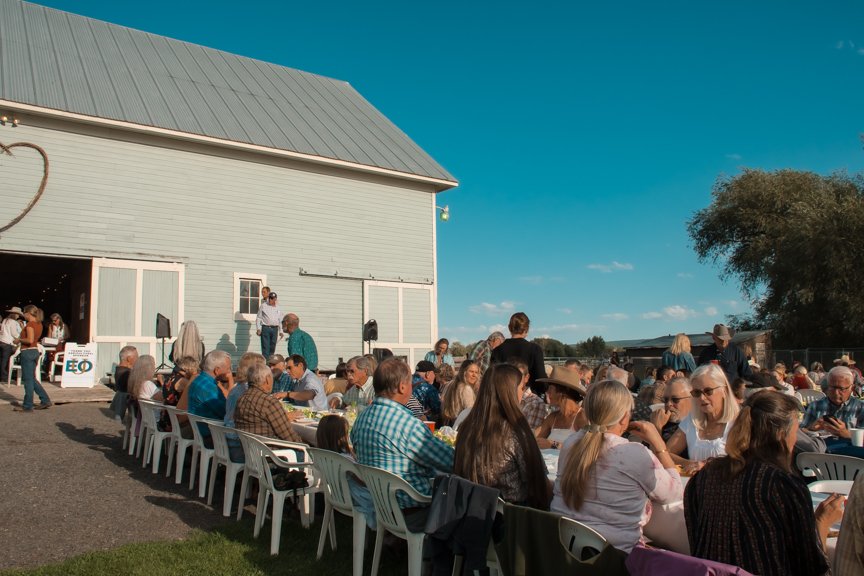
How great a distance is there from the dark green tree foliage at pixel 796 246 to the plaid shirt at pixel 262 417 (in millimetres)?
26795

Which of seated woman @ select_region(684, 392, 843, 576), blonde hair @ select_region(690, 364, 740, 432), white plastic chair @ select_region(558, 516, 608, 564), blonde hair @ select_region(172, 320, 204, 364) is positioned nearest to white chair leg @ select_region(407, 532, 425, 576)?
white plastic chair @ select_region(558, 516, 608, 564)

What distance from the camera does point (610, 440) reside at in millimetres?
3232

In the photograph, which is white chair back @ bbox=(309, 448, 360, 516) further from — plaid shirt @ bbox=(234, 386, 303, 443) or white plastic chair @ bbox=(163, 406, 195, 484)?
white plastic chair @ bbox=(163, 406, 195, 484)

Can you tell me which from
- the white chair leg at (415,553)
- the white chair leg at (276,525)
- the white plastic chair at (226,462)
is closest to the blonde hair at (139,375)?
the white plastic chair at (226,462)

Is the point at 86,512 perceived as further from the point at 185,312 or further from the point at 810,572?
the point at 185,312

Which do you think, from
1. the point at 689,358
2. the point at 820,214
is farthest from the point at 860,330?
the point at 689,358

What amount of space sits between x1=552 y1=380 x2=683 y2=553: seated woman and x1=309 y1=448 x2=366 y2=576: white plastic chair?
1477 mm

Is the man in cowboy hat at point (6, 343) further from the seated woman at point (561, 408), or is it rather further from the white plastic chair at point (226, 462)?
the seated woman at point (561, 408)

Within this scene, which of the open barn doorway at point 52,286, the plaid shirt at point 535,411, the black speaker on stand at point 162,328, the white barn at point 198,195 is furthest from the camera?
the open barn doorway at point 52,286

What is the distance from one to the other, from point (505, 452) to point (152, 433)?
237 inches

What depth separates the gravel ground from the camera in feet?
17.8

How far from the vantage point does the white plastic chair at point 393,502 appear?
388cm

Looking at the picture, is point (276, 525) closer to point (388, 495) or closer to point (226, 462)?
point (226, 462)

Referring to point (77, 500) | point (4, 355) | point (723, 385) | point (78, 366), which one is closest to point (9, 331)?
point (4, 355)
